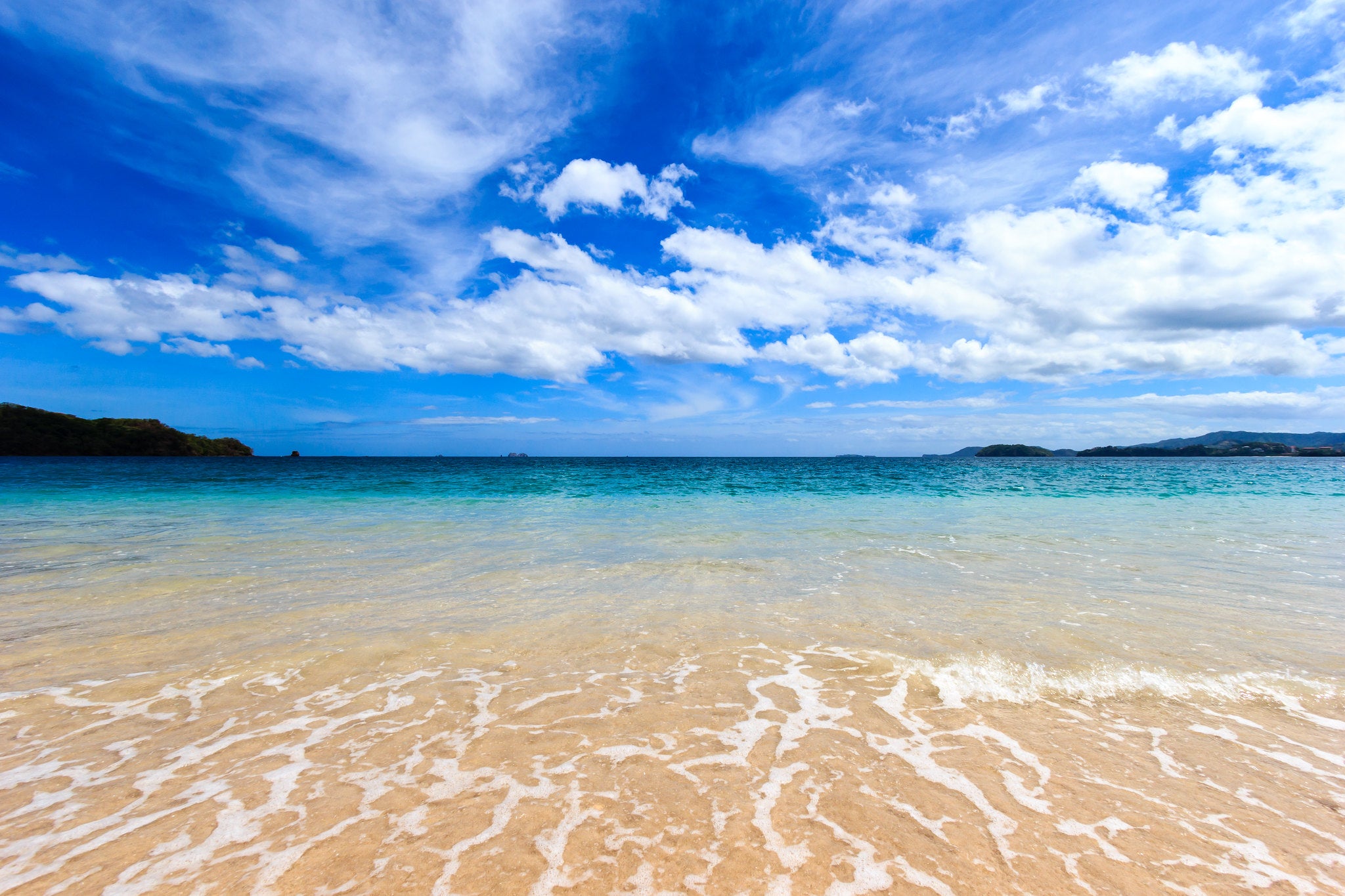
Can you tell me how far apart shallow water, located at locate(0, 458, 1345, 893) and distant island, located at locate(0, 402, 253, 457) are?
339 ft

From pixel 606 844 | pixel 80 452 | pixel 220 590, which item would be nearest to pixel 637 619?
pixel 606 844

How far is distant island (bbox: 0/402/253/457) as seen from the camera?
261 ft

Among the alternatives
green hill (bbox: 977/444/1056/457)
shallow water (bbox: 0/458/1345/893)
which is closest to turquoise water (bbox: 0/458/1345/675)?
shallow water (bbox: 0/458/1345/893)

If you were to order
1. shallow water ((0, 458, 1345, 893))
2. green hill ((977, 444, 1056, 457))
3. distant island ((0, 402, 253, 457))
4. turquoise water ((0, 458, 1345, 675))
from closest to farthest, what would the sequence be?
shallow water ((0, 458, 1345, 893)), turquoise water ((0, 458, 1345, 675)), distant island ((0, 402, 253, 457)), green hill ((977, 444, 1056, 457))

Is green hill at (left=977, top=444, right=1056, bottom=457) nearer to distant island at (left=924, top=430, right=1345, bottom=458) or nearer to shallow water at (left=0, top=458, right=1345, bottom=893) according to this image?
distant island at (left=924, top=430, right=1345, bottom=458)

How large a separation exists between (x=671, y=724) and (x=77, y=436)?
4650 inches

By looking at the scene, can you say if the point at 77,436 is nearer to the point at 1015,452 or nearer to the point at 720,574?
the point at 720,574

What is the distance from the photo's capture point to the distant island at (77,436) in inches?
3132

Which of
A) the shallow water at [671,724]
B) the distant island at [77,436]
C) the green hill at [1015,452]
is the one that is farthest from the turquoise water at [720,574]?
the green hill at [1015,452]

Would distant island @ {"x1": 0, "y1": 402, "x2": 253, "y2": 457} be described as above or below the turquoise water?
above

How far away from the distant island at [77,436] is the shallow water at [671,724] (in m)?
103

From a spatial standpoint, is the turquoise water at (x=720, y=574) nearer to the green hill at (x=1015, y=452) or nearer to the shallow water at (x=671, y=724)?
the shallow water at (x=671, y=724)

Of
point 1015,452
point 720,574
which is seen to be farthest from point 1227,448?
point 720,574

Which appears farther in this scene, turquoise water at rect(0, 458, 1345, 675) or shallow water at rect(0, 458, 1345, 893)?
turquoise water at rect(0, 458, 1345, 675)
